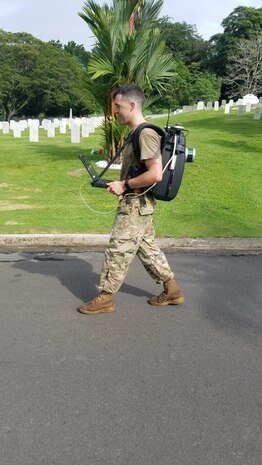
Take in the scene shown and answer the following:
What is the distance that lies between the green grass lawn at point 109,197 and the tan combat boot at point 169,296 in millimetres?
1003

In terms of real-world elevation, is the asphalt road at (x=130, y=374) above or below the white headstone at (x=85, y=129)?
below

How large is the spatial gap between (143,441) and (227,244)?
12.5ft

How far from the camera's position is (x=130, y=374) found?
3.01m

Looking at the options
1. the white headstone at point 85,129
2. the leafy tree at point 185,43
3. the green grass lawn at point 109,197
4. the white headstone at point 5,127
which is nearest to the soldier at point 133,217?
the green grass lawn at point 109,197

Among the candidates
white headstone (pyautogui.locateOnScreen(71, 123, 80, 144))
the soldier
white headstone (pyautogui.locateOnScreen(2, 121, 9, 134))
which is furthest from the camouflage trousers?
white headstone (pyautogui.locateOnScreen(2, 121, 9, 134))

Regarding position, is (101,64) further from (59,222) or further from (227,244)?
(227,244)

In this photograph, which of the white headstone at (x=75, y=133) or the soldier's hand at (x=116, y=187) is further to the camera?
the white headstone at (x=75, y=133)

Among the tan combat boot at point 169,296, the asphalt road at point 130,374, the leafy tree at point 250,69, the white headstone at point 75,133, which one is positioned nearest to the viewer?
the asphalt road at point 130,374

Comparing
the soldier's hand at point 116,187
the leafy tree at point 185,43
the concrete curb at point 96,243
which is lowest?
the concrete curb at point 96,243

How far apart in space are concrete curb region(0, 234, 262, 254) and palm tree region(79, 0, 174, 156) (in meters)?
4.73

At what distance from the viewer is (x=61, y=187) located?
9.10 m

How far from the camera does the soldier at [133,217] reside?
3480 mm

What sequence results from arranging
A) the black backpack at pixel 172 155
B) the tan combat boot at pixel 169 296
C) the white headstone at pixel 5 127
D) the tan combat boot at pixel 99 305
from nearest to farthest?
the black backpack at pixel 172 155 < the tan combat boot at pixel 99 305 < the tan combat boot at pixel 169 296 < the white headstone at pixel 5 127

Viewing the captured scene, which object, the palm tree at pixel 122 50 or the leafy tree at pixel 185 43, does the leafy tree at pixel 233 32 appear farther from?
the palm tree at pixel 122 50
